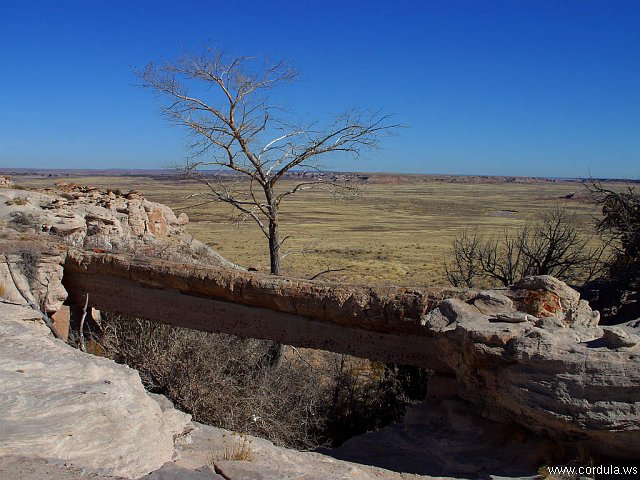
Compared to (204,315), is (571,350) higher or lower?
higher

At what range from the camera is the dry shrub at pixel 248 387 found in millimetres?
7387

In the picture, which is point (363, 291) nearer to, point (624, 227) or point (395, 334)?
point (395, 334)

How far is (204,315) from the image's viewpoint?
7484 millimetres

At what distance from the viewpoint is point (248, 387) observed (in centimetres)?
788

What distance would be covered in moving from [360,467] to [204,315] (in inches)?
130

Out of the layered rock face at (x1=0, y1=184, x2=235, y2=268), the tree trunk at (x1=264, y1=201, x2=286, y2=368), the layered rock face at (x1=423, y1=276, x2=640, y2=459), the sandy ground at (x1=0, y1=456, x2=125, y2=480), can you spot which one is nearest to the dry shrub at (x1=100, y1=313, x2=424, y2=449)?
the tree trunk at (x1=264, y1=201, x2=286, y2=368)

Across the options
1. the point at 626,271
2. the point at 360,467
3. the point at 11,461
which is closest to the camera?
the point at 11,461

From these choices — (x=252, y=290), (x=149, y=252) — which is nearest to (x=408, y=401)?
(x=252, y=290)

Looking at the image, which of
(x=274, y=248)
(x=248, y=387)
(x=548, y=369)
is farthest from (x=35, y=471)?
(x=274, y=248)

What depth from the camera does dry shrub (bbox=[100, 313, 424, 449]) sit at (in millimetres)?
7387

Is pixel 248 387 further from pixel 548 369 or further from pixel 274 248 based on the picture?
pixel 548 369

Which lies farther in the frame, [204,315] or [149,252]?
[149,252]

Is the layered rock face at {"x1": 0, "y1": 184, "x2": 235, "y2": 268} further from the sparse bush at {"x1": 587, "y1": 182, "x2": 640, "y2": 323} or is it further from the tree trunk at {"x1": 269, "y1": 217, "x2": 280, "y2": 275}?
the sparse bush at {"x1": 587, "y1": 182, "x2": 640, "y2": 323}

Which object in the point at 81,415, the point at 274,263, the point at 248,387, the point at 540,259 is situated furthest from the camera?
the point at 540,259
